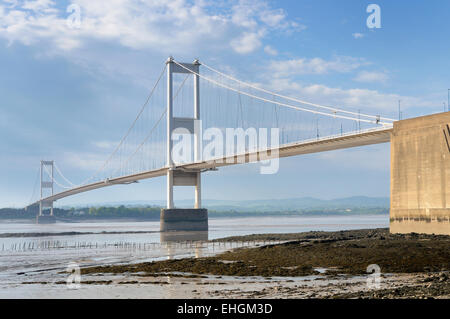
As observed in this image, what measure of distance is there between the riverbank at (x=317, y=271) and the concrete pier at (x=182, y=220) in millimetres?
43095

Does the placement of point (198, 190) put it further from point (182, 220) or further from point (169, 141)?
point (169, 141)

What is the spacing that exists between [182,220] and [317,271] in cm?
5376

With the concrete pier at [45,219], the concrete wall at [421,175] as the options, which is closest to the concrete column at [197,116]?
the concrete wall at [421,175]

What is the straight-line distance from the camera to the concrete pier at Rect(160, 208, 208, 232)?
7350 cm

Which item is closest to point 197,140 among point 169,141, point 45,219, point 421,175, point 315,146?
point 169,141

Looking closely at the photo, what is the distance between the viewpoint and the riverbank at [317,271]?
15.5 metres

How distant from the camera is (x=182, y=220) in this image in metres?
74.2

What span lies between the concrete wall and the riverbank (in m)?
6.49

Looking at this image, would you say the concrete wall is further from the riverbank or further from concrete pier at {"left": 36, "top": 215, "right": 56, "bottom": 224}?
concrete pier at {"left": 36, "top": 215, "right": 56, "bottom": 224}

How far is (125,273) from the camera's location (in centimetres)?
2303

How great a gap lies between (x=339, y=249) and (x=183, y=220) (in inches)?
1850

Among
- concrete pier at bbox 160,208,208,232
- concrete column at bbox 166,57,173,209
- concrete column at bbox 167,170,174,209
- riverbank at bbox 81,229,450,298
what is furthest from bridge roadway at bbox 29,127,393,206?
riverbank at bbox 81,229,450,298

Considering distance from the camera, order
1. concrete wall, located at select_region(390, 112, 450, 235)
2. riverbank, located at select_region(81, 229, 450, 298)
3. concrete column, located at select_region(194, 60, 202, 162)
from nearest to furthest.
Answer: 1. riverbank, located at select_region(81, 229, 450, 298)
2. concrete wall, located at select_region(390, 112, 450, 235)
3. concrete column, located at select_region(194, 60, 202, 162)
